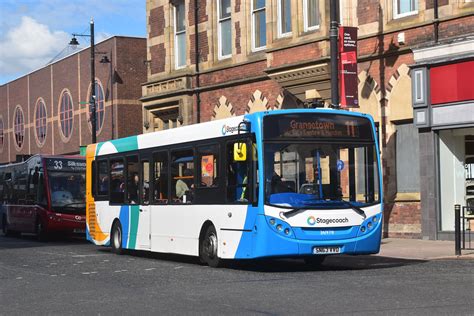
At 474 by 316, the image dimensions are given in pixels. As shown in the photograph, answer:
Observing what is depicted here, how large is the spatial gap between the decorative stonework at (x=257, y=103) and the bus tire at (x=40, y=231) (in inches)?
292

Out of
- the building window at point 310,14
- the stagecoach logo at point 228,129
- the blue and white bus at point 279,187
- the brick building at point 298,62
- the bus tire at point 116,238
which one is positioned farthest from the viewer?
the building window at point 310,14

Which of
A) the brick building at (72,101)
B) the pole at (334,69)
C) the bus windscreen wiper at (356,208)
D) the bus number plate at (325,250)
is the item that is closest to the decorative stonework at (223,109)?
the pole at (334,69)

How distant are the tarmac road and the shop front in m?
4.39

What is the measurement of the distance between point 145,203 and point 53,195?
10331 millimetres

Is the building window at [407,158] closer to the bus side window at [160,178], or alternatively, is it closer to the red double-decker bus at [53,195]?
the bus side window at [160,178]

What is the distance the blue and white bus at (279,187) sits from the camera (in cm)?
1548

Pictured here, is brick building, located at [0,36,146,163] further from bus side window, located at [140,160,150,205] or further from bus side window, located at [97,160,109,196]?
bus side window, located at [140,160,150,205]

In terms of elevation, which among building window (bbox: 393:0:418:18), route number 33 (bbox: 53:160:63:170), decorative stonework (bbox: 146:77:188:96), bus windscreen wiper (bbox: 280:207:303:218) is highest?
building window (bbox: 393:0:418:18)

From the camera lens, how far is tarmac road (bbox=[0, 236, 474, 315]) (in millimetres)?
10930

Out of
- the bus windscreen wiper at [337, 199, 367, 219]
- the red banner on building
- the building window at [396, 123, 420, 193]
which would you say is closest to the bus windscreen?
the bus windscreen wiper at [337, 199, 367, 219]

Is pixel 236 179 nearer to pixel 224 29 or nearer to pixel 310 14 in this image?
pixel 310 14

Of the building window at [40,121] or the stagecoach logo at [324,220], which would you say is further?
the building window at [40,121]

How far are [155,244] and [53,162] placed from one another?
11.4 m

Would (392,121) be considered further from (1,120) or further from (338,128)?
(1,120)
